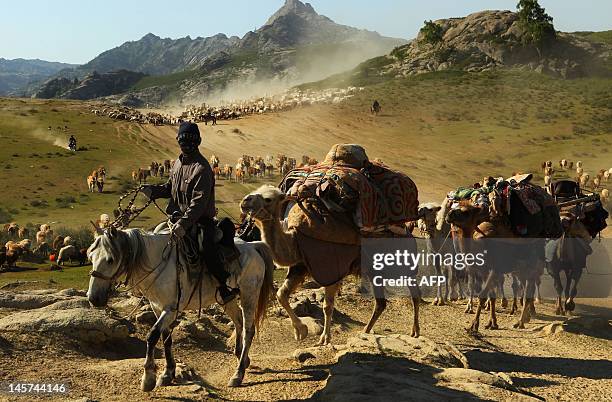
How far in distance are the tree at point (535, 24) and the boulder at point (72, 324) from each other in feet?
290

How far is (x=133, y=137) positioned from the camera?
51.3m

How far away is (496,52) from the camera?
89812 millimetres

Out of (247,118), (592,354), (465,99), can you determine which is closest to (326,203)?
(592,354)

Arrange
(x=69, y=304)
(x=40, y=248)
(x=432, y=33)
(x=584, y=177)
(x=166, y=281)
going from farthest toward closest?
(x=432, y=33), (x=584, y=177), (x=40, y=248), (x=69, y=304), (x=166, y=281)

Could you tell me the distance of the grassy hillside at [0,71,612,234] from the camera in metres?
34.7

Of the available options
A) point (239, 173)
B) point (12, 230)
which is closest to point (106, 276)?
point (12, 230)

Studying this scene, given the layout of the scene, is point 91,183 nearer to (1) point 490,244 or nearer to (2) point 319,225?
(1) point 490,244

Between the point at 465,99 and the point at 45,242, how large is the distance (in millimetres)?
53289

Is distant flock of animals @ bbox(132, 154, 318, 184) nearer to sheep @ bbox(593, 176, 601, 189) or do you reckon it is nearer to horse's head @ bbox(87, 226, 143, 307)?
sheep @ bbox(593, 176, 601, 189)

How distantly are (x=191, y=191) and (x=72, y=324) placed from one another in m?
3.31

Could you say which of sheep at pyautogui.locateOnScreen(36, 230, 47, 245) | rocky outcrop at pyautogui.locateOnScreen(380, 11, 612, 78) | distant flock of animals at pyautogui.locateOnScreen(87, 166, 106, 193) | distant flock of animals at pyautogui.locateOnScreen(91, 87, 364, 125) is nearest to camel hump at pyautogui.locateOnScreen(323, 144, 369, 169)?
sheep at pyautogui.locateOnScreen(36, 230, 47, 245)

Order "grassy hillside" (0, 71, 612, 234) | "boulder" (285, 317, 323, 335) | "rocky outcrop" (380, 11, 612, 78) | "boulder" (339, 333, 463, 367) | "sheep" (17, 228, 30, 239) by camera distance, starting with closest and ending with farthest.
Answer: "boulder" (339, 333, 463, 367), "boulder" (285, 317, 323, 335), "sheep" (17, 228, 30, 239), "grassy hillside" (0, 71, 612, 234), "rocky outcrop" (380, 11, 612, 78)

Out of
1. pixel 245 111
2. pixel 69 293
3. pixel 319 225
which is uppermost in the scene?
pixel 245 111

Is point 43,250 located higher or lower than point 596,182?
lower
